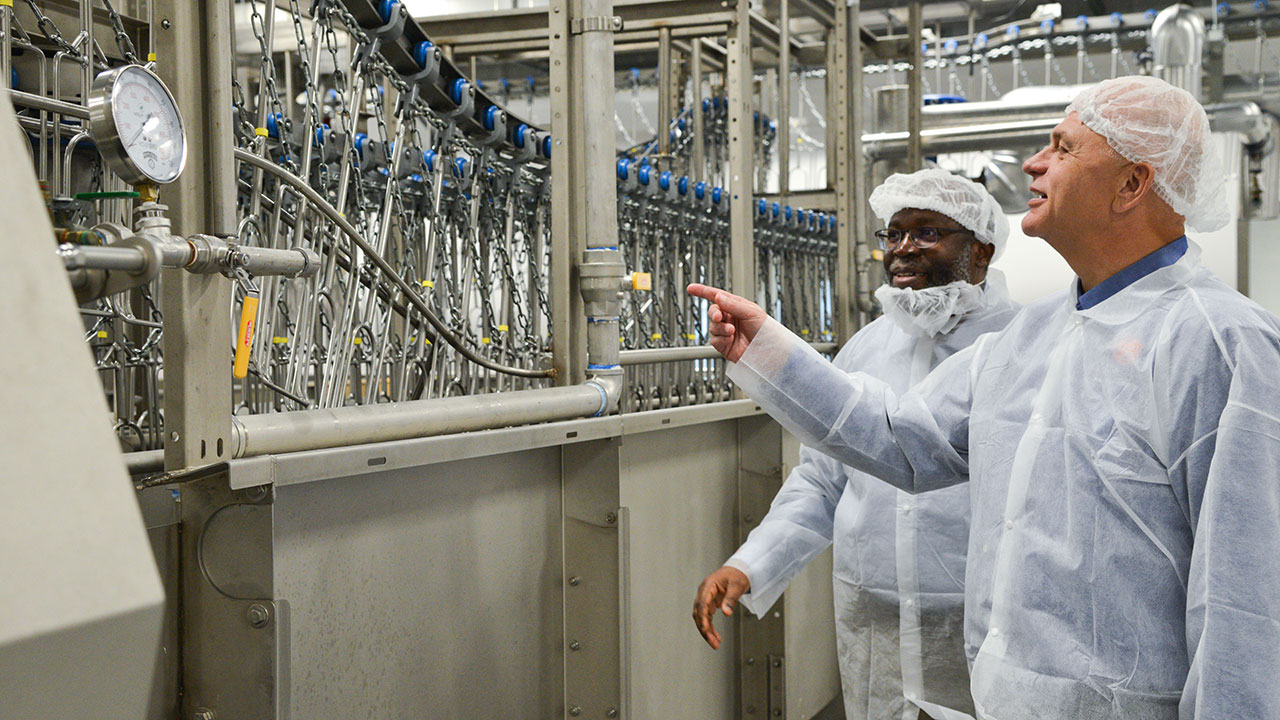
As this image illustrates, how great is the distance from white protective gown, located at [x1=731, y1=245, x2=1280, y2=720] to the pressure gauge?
99 centimetres

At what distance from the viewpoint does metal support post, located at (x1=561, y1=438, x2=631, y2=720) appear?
1833 millimetres

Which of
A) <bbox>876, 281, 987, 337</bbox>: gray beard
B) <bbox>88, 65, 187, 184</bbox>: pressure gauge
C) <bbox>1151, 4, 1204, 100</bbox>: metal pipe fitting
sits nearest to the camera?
<bbox>88, 65, 187, 184</bbox>: pressure gauge

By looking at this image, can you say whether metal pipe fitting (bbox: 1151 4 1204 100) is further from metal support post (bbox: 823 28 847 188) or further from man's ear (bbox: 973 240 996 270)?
man's ear (bbox: 973 240 996 270)

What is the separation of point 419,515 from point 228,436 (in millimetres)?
447

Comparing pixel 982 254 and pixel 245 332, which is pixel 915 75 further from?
pixel 245 332

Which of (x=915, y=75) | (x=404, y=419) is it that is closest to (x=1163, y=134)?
(x=404, y=419)

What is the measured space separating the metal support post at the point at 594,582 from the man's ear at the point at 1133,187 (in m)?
0.88

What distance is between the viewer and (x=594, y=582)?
73.0 inches

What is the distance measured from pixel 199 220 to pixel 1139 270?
1.06 m

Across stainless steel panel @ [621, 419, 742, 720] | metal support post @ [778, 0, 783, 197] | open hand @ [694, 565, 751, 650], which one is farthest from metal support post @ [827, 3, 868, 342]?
open hand @ [694, 565, 751, 650]

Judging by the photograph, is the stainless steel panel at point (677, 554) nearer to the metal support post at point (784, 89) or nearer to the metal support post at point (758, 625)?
the metal support post at point (758, 625)

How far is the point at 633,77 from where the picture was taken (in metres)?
4.84

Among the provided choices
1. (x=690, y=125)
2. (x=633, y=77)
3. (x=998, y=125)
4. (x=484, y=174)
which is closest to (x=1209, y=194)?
(x=484, y=174)

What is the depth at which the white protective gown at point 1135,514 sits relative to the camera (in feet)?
3.65
